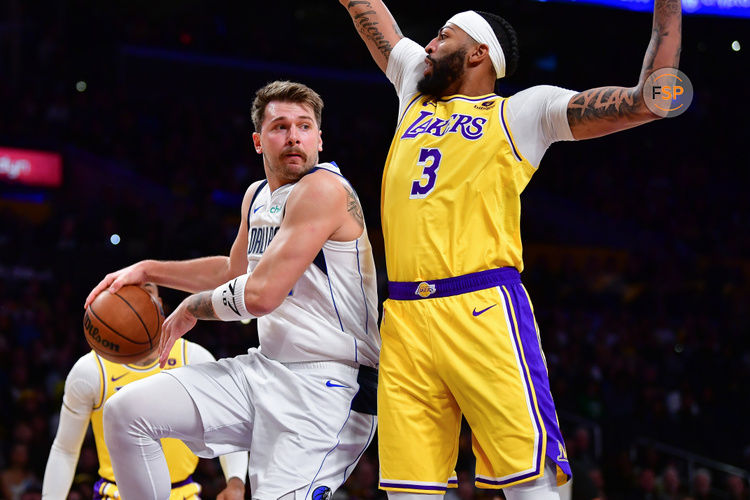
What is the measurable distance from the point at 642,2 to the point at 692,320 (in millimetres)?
5163

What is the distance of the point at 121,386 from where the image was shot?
5.16 metres

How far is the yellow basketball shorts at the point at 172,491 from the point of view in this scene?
5.11 metres

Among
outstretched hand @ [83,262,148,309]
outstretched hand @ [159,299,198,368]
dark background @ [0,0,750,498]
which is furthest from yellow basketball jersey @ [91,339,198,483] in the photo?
dark background @ [0,0,750,498]

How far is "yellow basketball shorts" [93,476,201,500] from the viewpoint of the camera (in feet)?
16.8

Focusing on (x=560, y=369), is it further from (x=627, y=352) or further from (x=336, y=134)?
(x=336, y=134)

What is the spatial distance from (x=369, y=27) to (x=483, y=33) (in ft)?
2.56

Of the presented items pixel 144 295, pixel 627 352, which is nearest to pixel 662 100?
pixel 144 295

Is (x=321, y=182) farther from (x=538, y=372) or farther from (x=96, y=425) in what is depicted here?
(x=96, y=425)

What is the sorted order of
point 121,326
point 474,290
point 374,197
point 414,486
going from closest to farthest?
1. point 414,486
2. point 474,290
3. point 121,326
4. point 374,197

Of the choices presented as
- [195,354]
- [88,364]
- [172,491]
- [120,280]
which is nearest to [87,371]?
[88,364]

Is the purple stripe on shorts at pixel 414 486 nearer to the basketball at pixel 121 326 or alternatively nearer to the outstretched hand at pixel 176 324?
the outstretched hand at pixel 176 324

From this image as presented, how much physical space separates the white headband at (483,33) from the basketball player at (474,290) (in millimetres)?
15

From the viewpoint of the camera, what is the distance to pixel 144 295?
409cm

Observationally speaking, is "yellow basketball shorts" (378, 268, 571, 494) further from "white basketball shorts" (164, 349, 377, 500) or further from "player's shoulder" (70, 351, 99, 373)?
"player's shoulder" (70, 351, 99, 373)
